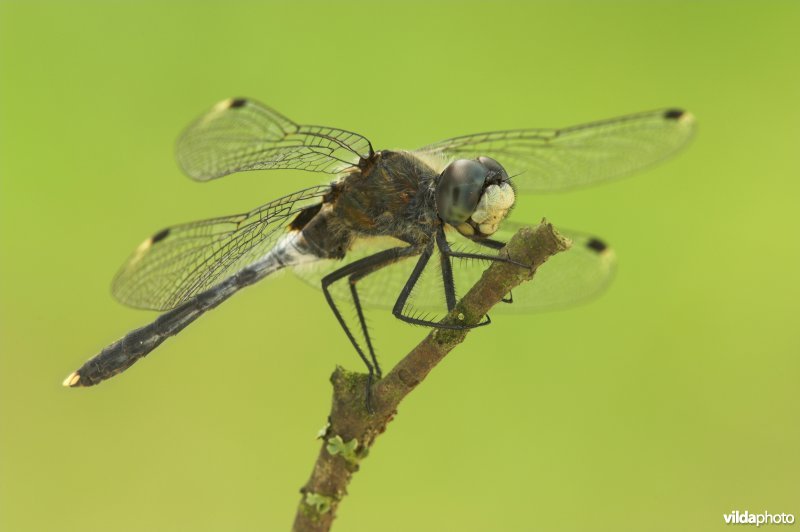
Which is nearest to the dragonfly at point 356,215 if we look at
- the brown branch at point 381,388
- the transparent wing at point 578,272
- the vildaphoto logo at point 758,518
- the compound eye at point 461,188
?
the compound eye at point 461,188

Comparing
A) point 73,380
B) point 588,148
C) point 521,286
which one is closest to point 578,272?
point 521,286

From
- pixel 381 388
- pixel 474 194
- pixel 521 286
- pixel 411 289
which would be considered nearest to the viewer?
pixel 381 388

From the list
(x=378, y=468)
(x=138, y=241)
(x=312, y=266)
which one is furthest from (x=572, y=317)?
(x=138, y=241)

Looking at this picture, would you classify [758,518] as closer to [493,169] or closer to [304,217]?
[493,169]

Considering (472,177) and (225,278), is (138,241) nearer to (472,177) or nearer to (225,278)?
(225,278)

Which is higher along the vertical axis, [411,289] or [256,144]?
[256,144]

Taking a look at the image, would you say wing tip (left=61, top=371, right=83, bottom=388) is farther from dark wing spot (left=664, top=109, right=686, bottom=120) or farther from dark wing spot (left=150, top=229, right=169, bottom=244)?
dark wing spot (left=664, top=109, right=686, bottom=120)

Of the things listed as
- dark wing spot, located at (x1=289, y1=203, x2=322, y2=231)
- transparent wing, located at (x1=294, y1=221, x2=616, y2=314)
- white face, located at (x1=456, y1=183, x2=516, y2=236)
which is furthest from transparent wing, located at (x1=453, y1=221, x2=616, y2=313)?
dark wing spot, located at (x1=289, y1=203, x2=322, y2=231)
